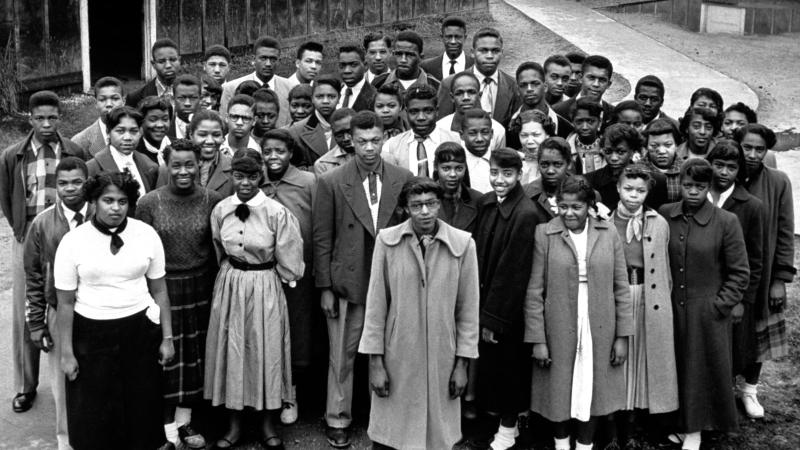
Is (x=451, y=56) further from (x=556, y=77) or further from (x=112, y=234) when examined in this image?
(x=112, y=234)

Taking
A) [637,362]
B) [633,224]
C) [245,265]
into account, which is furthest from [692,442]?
[245,265]

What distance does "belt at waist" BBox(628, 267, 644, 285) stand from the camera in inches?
226

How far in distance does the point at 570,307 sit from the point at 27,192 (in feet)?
11.3

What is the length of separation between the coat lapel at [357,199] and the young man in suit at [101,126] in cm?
186

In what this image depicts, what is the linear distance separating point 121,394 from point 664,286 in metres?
3.13

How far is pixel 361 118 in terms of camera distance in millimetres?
5902

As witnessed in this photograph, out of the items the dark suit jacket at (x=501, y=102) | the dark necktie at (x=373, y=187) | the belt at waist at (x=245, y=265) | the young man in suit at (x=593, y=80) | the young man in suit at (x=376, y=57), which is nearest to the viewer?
the belt at waist at (x=245, y=265)

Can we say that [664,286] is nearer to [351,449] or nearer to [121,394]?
[351,449]

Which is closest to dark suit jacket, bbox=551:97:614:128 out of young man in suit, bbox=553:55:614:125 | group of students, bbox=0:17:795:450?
young man in suit, bbox=553:55:614:125

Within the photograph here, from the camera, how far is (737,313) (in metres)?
5.98

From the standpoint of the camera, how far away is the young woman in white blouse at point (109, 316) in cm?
509

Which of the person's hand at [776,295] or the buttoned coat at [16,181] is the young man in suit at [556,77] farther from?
the buttoned coat at [16,181]

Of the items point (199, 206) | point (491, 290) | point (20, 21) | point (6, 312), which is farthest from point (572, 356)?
point (20, 21)

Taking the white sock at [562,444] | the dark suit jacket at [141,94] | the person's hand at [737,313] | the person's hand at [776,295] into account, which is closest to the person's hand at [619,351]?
the white sock at [562,444]
